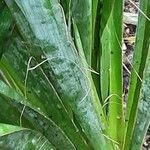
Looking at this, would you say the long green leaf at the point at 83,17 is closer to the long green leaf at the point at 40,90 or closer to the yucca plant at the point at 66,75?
the yucca plant at the point at 66,75

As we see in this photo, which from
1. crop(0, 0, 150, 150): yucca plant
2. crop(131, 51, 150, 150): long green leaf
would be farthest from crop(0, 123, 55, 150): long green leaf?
crop(131, 51, 150, 150): long green leaf

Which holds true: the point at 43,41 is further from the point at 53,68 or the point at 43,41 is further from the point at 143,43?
the point at 143,43

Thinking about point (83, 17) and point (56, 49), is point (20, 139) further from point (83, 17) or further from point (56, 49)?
point (83, 17)

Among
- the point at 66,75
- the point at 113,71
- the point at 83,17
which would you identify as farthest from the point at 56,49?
the point at 113,71

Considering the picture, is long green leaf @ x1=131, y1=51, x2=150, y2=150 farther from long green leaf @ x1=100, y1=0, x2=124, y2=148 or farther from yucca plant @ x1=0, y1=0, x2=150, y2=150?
long green leaf @ x1=100, y1=0, x2=124, y2=148

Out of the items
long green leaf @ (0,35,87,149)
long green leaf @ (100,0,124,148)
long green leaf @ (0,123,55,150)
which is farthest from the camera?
long green leaf @ (100,0,124,148)

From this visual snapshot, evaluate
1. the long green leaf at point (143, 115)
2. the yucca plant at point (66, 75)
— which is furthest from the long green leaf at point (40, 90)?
the long green leaf at point (143, 115)

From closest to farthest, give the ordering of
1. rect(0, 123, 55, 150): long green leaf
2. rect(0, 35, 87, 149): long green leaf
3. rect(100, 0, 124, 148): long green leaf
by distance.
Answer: rect(0, 123, 55, 150): long green leaf
rect(0, 35, 87, 149): long green leaf
rect(100, 0, 124, 148): long green leaf

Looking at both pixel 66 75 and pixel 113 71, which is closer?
pixel 66 75
